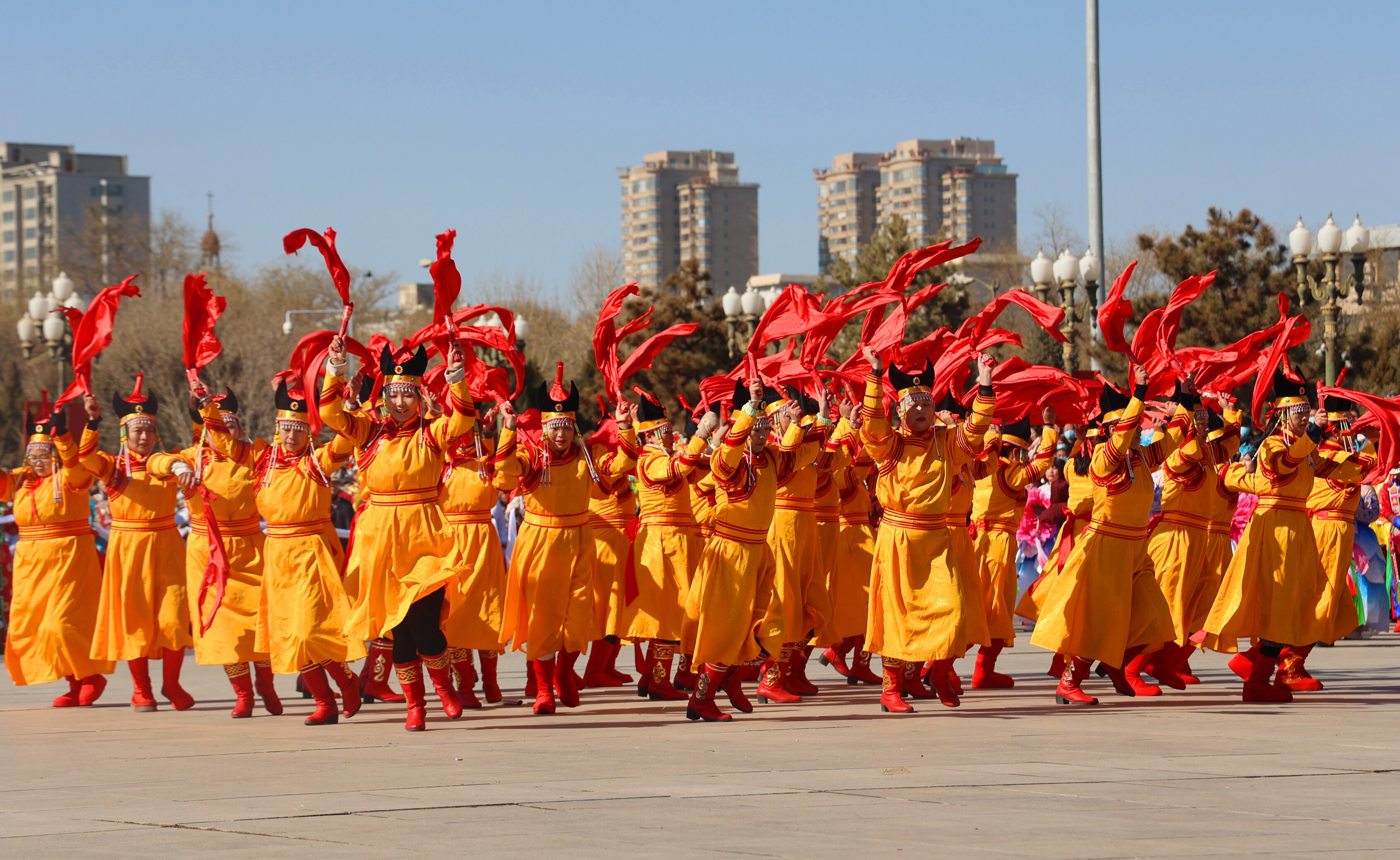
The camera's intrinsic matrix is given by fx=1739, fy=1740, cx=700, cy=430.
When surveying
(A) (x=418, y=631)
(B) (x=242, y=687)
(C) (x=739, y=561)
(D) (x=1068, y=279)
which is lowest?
(B) (x=242, y=687)

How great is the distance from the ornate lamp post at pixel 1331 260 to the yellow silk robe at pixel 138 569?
11.2 m

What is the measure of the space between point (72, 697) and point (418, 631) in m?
3.19

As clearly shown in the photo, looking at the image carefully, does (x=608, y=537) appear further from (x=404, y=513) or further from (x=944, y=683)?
(x=944, y=683)

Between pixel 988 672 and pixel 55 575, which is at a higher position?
pixel 55 575

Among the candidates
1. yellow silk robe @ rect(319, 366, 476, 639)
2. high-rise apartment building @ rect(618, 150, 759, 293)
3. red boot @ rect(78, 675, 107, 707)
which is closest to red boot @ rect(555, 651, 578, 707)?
yellow silk robe @ rect(319, 366, 476, 639)

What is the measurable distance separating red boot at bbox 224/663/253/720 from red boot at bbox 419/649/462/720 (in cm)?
117

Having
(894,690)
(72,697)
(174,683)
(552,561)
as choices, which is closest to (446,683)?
(552,561)

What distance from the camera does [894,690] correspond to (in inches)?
388

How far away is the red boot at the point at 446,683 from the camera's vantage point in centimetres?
969

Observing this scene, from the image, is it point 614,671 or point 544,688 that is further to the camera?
point 614,671

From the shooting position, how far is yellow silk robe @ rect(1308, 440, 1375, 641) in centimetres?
1052

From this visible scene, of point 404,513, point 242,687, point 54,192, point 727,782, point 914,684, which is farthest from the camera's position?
point 54,192

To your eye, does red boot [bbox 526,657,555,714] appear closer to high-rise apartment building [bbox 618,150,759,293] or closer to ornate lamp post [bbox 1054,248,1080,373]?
ornate lamp post [bbox 1054,248,1080,373]

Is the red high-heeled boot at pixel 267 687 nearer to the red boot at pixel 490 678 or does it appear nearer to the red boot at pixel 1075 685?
the red boot at pixel 490 678
